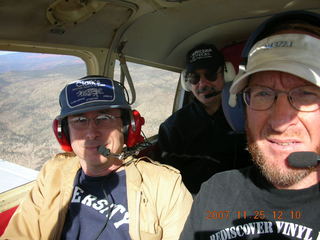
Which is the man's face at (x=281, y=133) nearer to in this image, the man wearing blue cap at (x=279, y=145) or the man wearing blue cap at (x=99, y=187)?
the man wearing blue cap at (x=279, y=145)

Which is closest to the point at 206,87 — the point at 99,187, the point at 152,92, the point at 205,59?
the point at 205,59

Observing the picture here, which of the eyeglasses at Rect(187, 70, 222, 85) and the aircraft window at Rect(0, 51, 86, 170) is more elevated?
the eyeglasses at Rect(187, 70, 222, 85)

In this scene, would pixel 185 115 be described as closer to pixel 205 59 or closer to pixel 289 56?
pixel 205 59

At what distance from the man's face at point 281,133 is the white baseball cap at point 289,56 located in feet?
0.26

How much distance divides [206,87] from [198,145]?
0.55 metres

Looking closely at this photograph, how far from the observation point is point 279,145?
3.67ft

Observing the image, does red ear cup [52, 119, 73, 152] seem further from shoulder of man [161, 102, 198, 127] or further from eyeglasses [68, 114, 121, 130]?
shoulder of man [161, 102, 198, 127]

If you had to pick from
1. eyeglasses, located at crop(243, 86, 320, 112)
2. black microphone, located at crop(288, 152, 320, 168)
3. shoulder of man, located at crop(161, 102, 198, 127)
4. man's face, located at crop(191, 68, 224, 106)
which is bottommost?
black microphone, located at crop(288, 152, 320, 168)

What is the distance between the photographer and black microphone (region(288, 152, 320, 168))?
100 centimetres

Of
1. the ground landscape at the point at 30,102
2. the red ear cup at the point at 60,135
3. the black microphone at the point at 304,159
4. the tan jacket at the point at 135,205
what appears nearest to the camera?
the black microphone at the point at 304,159

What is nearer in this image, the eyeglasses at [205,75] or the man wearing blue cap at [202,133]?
the man wearing blue cap at [202,133]

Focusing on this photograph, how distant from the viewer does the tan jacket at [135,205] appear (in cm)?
155
